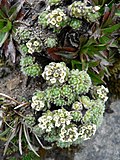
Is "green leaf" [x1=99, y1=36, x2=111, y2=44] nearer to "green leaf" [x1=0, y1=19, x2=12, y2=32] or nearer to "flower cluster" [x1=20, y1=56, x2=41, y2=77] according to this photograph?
"flower cluster" [x1=20, y1=56, x2=41, y2=77]

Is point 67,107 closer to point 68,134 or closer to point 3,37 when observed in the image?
point 68,134

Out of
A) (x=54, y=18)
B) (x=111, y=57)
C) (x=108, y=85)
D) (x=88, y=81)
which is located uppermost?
(x=54, y=18)

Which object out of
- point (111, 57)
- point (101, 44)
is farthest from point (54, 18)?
point (111, 57)

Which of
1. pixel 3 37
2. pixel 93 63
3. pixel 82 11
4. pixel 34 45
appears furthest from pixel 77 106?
pixel 3 37

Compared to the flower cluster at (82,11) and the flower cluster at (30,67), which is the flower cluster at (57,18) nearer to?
the flower cluster at (82,11)

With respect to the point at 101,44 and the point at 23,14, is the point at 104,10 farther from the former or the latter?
the point at 23,14
